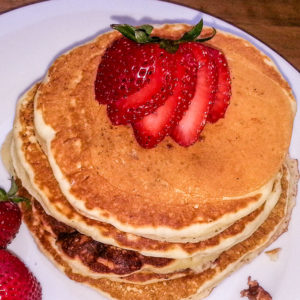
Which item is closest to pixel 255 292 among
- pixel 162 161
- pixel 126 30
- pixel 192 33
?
pixel 162 161

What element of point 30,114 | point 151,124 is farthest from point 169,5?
point 151,124

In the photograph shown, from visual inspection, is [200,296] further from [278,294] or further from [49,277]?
[49,277]

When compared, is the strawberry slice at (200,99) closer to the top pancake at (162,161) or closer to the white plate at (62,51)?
the top pancake at (162,161)

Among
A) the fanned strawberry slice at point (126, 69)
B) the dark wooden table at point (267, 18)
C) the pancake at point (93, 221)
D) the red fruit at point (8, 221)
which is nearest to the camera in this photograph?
the fanned strawberry slice at point (126, 69)

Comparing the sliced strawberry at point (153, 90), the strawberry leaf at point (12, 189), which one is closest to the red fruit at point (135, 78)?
the sliced strawberry at point (153, 90)

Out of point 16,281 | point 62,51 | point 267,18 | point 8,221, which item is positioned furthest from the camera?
→ point 267,18

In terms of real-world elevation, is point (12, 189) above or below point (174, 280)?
above

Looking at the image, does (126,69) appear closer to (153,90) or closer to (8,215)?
(153,90)
